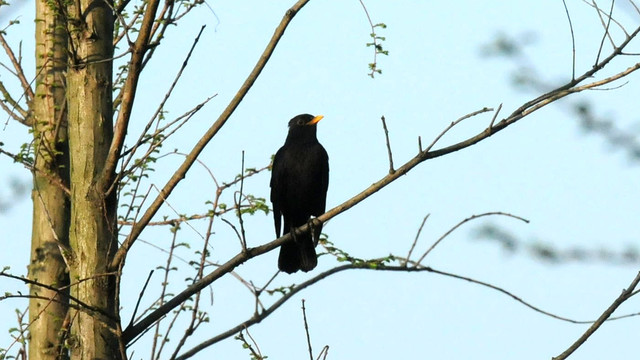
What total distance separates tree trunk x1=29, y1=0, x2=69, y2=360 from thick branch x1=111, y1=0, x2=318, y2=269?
5.93 feet

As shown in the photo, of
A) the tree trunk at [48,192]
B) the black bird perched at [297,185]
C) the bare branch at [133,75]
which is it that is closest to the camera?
the bare branch at [133,75]

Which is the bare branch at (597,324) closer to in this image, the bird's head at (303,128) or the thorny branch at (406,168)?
the thorny branch at (406,168)

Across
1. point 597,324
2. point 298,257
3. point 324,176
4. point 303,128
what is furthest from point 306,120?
point 597,324

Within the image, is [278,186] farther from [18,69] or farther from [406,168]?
[406,168]

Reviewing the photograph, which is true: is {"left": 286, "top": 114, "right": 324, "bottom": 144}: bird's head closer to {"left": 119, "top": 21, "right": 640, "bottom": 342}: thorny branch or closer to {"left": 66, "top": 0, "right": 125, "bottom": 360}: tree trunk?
{"left": 66, "top": 0, "right": 125, "bottom": 360}: tree trunk

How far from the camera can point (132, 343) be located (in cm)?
414

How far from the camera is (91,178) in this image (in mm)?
4750

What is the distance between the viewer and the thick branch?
424cm

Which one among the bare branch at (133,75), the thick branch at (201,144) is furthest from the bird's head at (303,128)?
the bare branch at (133,75)

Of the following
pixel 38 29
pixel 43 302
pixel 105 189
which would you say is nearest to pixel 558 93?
pixel 105 189

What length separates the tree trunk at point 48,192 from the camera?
601 centimetres

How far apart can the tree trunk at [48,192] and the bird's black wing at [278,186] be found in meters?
1.69

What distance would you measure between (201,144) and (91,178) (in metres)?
0.77

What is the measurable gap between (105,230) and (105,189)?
225 mm
